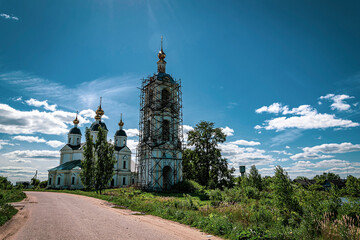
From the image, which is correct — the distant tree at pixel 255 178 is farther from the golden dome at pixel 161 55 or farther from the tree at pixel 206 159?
the golden dome at pixel 161 55

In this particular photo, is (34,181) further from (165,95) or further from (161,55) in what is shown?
(161,55)

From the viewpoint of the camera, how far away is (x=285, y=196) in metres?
8.12

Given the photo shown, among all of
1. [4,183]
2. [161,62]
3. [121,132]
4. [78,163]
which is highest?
[161,62]

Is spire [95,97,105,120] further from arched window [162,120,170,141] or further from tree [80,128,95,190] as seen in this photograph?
arched window [162,120,170,141]

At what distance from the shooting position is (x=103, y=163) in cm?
2402

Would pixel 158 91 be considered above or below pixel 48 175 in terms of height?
above

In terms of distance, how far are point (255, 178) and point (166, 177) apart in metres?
11.6

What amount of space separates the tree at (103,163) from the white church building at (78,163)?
596 inches

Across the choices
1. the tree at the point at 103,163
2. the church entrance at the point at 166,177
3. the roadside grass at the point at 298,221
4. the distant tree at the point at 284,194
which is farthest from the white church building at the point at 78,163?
the distant tree at the point at 284,194

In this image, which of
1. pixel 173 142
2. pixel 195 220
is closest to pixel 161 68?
pixel 173 142

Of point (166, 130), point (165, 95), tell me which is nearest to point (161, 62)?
point (165, 95)

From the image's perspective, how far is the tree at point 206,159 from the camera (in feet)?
106

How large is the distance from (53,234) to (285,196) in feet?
27.4

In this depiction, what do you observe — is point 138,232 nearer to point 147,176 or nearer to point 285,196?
point 285,196
